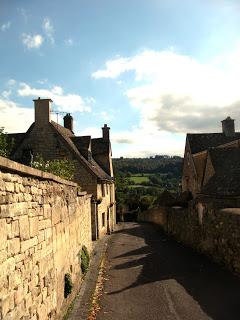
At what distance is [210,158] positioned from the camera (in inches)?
1107

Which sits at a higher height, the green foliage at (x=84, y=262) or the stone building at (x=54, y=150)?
the stone building at (x=54, y=150)

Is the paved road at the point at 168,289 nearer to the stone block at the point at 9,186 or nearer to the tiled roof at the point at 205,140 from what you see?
the stone block at the point at 9,186

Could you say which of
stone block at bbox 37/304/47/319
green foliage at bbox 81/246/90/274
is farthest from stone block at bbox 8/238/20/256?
green foliage at bbox 81/246/90/274

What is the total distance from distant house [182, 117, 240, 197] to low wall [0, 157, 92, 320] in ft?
40.6

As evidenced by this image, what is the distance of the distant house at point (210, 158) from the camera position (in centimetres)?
2133

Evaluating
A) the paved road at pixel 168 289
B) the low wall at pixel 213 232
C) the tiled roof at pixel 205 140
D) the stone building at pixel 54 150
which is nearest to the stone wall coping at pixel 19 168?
the paved road at pixel 168 289

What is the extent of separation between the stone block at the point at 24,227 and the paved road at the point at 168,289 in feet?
14.1

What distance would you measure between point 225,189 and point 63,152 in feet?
43.3

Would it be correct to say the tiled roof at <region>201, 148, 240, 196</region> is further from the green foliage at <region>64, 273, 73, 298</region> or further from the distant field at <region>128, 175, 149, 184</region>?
the distant field at <region>128, 175, 149, 184</region>

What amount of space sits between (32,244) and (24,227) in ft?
1.91

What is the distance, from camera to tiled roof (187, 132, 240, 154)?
38.9 meters

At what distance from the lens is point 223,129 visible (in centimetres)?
4044

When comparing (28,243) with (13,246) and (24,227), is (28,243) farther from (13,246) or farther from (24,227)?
(13,246)

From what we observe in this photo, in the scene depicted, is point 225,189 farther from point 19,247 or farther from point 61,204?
point 19,247
